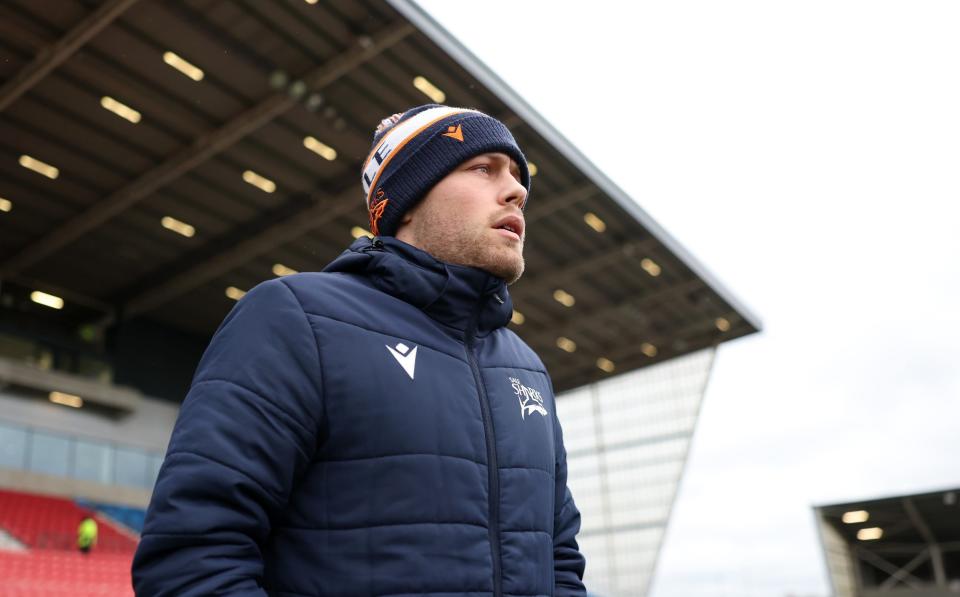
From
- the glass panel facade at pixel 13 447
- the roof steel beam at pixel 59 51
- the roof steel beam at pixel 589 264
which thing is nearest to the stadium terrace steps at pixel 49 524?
the glass panel facade at pixel 13 447

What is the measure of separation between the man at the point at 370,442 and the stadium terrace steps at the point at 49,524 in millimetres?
20727

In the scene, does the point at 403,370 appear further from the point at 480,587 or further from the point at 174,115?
the point at 174,115

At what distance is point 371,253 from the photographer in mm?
2012

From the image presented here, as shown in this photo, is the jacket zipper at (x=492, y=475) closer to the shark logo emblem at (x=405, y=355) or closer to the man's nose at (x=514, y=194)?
the shark logo emblem at (x=405, y=355)

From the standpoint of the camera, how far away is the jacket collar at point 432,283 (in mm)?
1951

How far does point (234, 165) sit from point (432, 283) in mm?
18331

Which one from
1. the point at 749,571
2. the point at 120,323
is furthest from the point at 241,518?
the point at 120,323

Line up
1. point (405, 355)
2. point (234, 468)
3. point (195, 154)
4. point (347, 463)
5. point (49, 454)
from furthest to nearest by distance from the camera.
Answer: point (49, 454) → point (195, 154) → point (405, 355) → point (347, 463) → point (234, 468)

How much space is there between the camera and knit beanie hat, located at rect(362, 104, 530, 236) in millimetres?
2170

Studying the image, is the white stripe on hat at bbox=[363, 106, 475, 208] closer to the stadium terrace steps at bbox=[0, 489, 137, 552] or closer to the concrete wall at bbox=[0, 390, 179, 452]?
the stadium terrace steps at bbox=[0, 489, 137, 552]

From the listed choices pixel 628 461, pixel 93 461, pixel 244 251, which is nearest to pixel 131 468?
pixel 93 461

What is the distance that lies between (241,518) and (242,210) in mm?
20638

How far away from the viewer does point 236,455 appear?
1.55 meters

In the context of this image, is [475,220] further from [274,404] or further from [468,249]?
[274,404]
